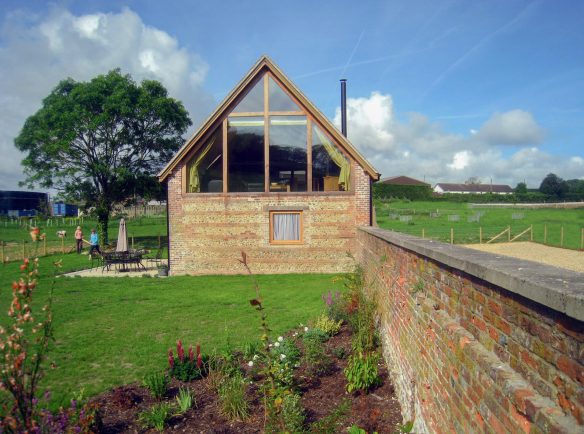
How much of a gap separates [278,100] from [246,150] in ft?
7.33

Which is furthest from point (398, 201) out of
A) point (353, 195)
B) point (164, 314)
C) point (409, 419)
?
point (409, 419)

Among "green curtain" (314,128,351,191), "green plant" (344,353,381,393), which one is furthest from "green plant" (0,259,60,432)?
"green curtain" (314,128,351,191)

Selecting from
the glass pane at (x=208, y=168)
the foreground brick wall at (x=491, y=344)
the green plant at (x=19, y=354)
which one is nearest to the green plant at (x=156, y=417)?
the green plant at (x=19, y=354)

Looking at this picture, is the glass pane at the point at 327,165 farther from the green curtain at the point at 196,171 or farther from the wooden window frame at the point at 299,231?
the green curtain at the point at 196,171

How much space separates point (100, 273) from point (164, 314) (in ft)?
27.8

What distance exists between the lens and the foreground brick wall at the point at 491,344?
1.86 m

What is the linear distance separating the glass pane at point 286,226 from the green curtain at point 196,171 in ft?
10.3

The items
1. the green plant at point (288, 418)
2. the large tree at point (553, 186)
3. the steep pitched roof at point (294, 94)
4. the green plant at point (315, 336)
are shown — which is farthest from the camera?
the large tree at point (553, 186)

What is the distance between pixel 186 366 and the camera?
21.3 ft

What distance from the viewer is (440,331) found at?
3.67 meters

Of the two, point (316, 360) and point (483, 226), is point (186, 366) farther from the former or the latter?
point (483, 226)

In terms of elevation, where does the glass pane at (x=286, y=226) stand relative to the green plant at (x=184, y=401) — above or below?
above

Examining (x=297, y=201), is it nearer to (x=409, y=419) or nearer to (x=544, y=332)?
(x=409, y=419)

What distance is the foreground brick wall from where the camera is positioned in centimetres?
186
